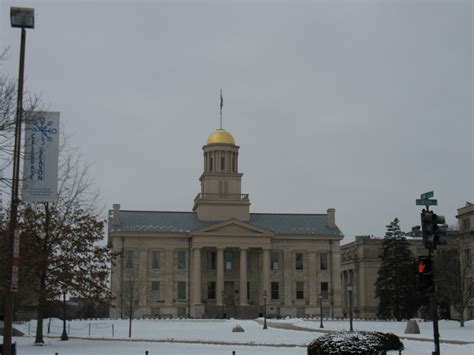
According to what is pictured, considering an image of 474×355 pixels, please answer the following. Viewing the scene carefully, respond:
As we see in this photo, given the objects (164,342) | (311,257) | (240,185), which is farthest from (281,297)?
(164,342)

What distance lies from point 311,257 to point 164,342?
65347 mm

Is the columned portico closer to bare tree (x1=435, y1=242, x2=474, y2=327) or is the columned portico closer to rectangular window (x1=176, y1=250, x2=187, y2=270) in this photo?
rectangular window (x1=176, y1=250, x2=187, y2=270)

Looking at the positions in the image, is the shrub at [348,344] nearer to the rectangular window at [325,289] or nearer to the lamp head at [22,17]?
the lamp head at [22,17]

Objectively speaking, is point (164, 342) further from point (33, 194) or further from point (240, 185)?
point (240, 185)

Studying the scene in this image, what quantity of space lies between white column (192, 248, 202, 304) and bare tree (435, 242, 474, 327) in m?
31.5

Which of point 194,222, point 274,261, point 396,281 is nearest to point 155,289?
point 194,222

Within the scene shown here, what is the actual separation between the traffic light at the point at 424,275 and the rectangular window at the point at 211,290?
8258 centimetres

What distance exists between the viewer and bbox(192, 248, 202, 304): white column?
98.3 meters

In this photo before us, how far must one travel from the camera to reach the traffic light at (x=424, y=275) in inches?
786

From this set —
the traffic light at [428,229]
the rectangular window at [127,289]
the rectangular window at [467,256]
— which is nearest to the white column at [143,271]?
the rectangular window at [127,289]

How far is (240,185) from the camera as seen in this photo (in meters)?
105

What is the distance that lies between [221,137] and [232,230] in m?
14.6

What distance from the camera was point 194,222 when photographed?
103 metres

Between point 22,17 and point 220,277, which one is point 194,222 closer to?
point 220,277
